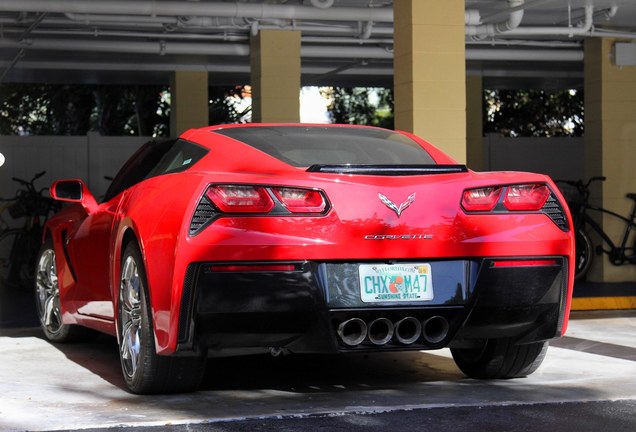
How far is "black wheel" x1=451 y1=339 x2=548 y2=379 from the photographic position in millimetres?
6105

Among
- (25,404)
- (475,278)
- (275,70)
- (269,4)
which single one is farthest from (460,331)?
(275,70)

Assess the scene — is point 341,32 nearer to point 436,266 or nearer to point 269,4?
point 269,4

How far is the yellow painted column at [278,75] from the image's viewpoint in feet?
48.9

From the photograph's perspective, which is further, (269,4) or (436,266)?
(269,4)

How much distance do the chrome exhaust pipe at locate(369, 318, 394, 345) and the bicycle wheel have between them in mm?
9540

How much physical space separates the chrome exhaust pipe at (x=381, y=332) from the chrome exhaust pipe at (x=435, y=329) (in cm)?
16

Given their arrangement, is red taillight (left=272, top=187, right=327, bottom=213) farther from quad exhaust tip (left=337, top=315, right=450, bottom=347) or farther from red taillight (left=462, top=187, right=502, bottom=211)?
red taillight (left=462, top=187, right=502, bottom=211)

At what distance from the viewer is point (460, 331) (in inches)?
212

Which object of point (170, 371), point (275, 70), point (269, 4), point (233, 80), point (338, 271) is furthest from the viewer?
point (233, 80)

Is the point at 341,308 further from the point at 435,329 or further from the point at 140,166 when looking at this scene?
the point at 140,166

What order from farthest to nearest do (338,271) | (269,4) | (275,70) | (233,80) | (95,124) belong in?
(95,124), (233,80), (275,70), (269,4), (338,271)

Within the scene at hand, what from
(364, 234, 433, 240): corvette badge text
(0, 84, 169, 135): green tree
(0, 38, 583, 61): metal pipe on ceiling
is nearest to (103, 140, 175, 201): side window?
(364, 234, 433, 240): corvette badge text

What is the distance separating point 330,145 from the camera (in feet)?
20.3

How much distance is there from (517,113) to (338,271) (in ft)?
104
